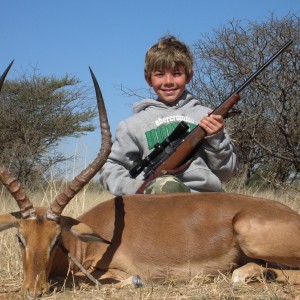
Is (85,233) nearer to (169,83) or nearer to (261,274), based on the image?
(261,274)

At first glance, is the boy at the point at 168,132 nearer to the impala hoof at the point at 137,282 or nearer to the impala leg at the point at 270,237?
the impala leg at the point at 270,237

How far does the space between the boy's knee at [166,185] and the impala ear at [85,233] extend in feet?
3.27

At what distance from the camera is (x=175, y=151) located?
5461 mm

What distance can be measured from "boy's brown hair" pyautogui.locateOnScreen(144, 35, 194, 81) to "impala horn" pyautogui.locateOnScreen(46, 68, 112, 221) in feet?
5.43

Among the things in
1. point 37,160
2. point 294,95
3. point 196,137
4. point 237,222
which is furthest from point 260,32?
point 237,222

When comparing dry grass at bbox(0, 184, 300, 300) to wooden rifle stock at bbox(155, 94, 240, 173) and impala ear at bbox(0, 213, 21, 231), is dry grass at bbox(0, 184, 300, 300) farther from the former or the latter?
wooden rifle stock at bbox(155, 94, 240, 173)

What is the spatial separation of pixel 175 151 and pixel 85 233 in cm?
138

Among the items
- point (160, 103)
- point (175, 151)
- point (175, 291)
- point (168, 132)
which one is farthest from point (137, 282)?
point (160, 103)

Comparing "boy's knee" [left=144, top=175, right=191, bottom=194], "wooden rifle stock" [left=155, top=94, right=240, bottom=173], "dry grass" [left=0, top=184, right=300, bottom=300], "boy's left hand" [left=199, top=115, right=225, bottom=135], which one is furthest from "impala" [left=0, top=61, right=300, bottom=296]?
"boy's left hand" [left=199, top=115, right=225, bottom=135]

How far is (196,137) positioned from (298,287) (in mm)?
1707

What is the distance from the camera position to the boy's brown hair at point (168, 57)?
5.96 meters

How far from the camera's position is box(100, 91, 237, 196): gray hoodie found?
5618 millimetres

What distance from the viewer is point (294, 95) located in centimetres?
1179

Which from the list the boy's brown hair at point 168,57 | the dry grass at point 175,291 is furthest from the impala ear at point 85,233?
the boy's brown hair at point 168,57
